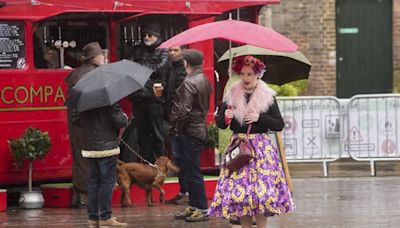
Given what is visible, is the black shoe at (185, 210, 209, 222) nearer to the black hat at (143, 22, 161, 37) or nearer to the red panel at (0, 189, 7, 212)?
the red panel at (0, 189, 7, 212)

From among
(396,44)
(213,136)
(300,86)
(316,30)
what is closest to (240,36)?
(213,136)

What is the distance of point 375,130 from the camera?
17625 mm

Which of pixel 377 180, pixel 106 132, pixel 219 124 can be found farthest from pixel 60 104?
pixel 377 180

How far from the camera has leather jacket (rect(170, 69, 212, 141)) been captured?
1222 centimetres

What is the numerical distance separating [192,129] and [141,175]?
1354mm

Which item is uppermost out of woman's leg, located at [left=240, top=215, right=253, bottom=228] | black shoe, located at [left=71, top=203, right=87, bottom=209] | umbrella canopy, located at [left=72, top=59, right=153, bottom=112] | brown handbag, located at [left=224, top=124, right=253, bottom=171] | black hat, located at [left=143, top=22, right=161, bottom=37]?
black hat, located at [left=143, top=22, right=161, bottom=37]

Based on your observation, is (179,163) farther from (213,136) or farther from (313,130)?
(313,130)

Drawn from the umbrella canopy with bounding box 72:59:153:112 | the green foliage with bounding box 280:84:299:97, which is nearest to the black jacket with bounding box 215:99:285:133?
the umbrella canopy with bounding box 72:59:153:112

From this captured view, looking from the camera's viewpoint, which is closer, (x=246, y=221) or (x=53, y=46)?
(x=246, y=221)

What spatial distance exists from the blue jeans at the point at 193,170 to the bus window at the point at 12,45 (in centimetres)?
248

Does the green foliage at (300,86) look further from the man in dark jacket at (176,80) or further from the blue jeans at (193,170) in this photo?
the blue jeans at (193,170)

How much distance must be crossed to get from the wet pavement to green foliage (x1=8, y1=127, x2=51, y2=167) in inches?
26.4

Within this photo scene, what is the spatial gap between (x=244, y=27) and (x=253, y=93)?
26.3 inches

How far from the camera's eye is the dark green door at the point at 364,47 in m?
21.5
